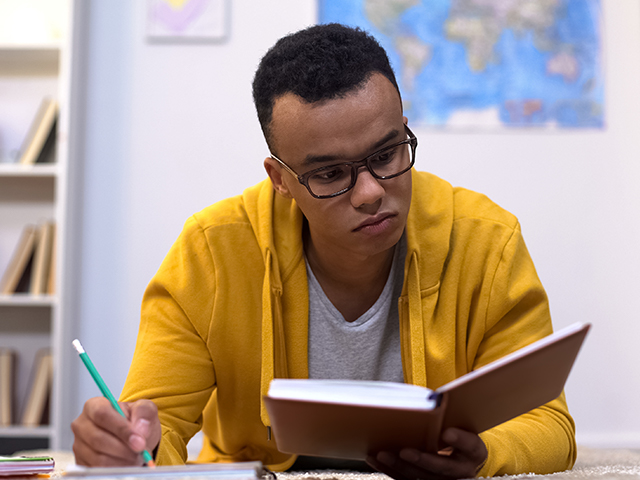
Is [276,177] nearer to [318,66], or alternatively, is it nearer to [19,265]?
[318,66]

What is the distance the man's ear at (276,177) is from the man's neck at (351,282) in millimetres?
139

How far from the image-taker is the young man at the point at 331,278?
105 centimetres

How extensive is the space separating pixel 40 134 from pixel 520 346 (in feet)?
6.92

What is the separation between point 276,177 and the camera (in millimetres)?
1276

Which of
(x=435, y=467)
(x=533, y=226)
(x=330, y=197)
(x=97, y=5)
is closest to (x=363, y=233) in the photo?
(x=330, y=197)

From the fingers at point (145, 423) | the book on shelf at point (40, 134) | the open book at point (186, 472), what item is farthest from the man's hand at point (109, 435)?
the book on shelf at point (40, 134)

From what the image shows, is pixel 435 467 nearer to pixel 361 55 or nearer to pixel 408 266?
pixel 408 266

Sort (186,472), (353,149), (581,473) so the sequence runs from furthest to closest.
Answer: (353,149) < (581,473) < (186,472)

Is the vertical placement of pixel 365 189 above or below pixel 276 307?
above

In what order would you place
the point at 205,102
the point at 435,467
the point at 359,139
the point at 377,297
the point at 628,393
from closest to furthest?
the point at 435,467, the point at 359,139, the point at 377,297, the point at 628,393, the point at 205,102

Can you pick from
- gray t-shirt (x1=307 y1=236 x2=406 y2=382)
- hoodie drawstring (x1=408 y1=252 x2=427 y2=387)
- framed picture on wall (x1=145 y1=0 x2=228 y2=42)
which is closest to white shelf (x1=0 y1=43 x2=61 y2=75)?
framed picture on wall (x1=145 y1=0 x2=228 y2=42)

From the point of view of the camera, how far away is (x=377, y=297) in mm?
1276

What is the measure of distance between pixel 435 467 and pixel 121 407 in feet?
1.44

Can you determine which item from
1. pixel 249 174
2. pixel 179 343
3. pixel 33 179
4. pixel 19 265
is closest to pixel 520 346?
pixel 179 343
